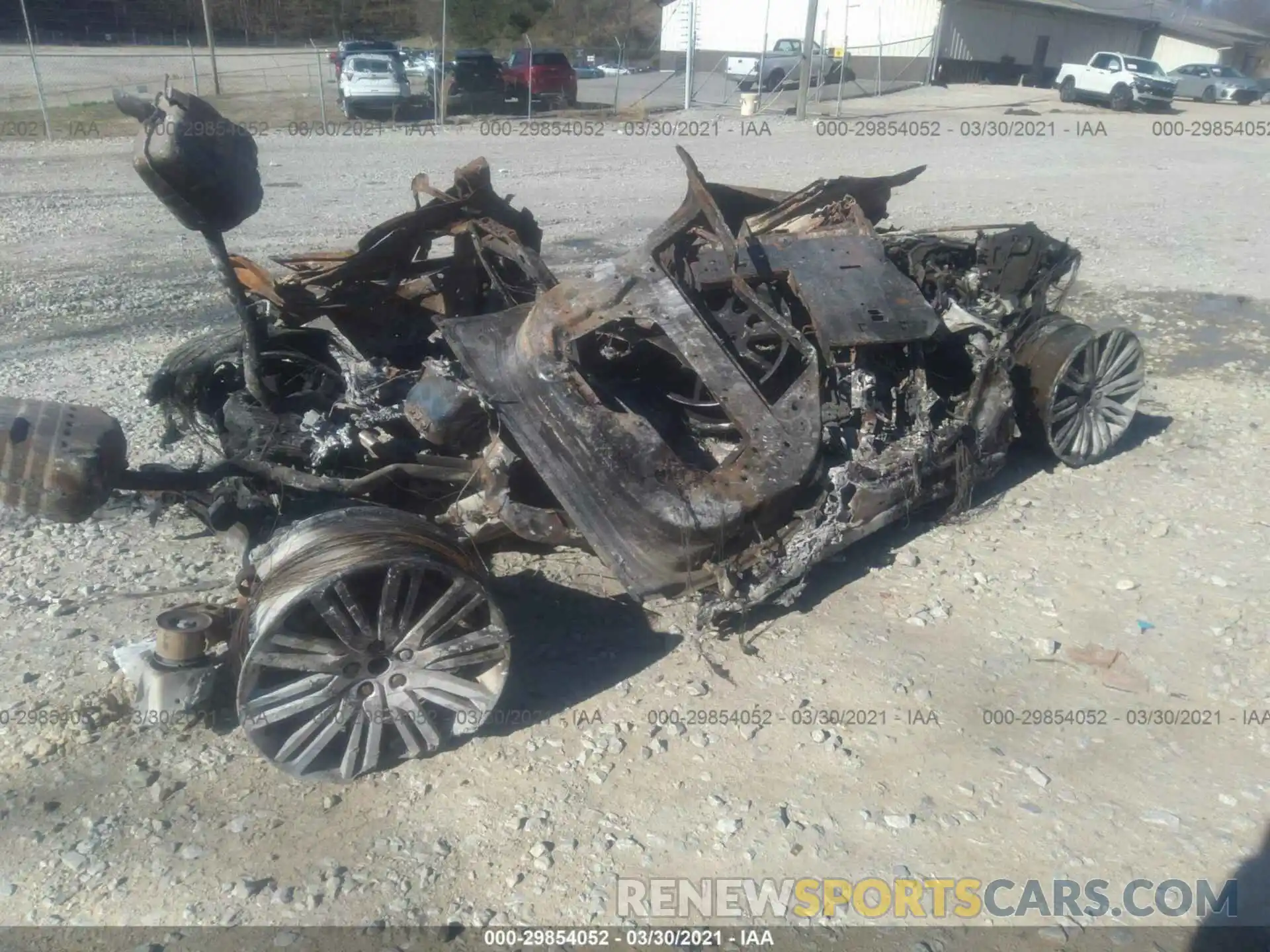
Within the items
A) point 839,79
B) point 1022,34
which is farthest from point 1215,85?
point 839,79

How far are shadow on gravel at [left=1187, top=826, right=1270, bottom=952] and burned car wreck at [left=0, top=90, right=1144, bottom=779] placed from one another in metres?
1.89

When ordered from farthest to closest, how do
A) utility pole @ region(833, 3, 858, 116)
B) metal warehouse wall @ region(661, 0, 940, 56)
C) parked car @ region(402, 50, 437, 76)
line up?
1. metal warehouse wall @ region(661, 0, 940, 56)
2. parked car @ region(402, 50, 437, 76)
3. utility pole @ region(833, 3, 858, 116)

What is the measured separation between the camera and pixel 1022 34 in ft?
137

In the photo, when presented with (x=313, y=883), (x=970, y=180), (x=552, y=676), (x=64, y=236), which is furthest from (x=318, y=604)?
(x=970, y=180)

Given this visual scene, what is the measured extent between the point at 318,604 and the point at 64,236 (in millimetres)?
10142

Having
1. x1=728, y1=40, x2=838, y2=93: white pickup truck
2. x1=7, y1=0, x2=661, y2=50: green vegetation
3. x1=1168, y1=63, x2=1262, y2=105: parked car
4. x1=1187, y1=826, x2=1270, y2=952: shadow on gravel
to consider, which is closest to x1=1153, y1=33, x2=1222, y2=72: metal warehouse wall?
x1=1168, y1=63, x2=1262, y2=105: parked car

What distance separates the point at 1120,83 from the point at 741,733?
107ft

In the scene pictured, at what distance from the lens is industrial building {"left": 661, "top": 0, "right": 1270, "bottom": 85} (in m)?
36.0

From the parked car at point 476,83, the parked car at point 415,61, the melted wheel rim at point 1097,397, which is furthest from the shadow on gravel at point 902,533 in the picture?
the parked car at point 415,61

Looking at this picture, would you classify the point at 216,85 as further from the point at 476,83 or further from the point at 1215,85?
the point at 1215,85

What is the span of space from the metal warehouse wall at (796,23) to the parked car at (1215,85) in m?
9.00

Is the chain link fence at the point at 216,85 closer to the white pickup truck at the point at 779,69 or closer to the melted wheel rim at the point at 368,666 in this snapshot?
the white pickup truck at the point at 779,69

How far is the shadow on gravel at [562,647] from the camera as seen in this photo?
13.4 feet

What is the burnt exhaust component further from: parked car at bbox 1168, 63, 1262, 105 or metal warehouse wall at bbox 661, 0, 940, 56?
parked car at bbox 1168, 63, 1262, 105
